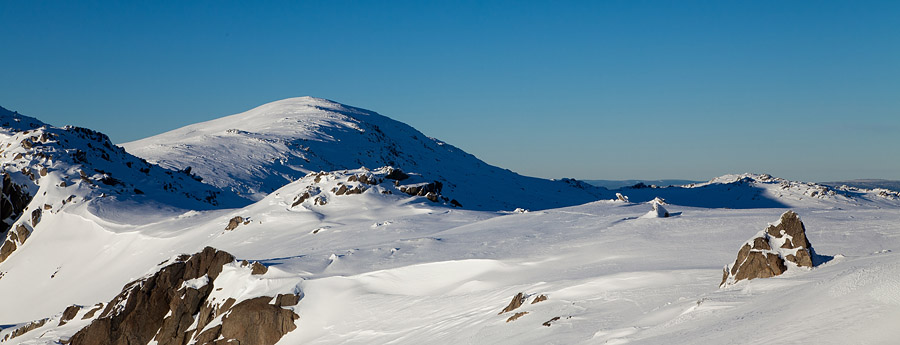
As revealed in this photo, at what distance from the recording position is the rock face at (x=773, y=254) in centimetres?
1391

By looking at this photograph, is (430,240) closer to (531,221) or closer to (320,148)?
(531,221)

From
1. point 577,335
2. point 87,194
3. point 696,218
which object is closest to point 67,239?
point 87,194

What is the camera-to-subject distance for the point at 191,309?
24.2 meters

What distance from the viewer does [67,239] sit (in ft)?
145

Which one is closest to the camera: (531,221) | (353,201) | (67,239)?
(531,221)

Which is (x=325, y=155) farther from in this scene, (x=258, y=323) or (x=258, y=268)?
(x=258, y=323)

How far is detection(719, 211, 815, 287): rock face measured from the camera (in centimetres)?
1391

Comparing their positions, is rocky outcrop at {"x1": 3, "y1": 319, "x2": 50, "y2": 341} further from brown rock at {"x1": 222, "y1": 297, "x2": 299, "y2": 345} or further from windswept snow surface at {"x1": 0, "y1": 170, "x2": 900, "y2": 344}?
brown rock at {"x1": 222, "y1": 297, "x2": 299, "y2": 345}

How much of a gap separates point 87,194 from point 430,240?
3181 centimetres

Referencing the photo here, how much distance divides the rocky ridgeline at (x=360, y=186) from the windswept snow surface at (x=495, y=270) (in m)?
0.26

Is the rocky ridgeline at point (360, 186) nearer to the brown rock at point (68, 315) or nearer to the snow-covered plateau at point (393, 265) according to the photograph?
the snow-covered plateau at point (393, 265)

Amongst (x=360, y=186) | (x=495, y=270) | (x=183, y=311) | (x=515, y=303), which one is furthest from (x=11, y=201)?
(x=515, y=303)

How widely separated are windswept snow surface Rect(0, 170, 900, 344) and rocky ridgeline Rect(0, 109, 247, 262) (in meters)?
3.06

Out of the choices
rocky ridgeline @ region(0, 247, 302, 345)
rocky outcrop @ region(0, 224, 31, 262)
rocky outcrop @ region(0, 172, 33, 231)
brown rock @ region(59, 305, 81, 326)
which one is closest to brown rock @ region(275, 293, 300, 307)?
rocky ridgeline @ region(0, 247, 302, 345)
